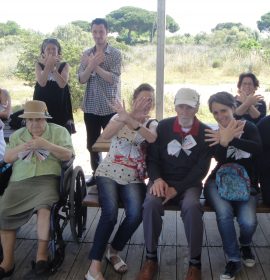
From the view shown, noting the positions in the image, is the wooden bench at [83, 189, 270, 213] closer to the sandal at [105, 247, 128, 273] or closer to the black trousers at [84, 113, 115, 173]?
the sandal at [105, 247, 128, 273]

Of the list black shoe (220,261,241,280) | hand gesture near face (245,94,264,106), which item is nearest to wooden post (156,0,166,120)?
hand gesture near face (245,94,264,106)

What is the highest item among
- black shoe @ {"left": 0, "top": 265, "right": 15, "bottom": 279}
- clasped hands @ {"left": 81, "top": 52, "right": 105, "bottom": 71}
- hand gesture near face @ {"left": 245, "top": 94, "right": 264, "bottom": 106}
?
clasped hands @ {"left": 81, "top": 52, "right": 105, "bottom": 71}

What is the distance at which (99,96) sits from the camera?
3787 mm

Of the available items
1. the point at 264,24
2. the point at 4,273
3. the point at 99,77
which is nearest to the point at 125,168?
the point at 4,273

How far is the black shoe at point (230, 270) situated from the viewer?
8.38 ft

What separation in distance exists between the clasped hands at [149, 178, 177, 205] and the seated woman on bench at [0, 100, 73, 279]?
0.65m

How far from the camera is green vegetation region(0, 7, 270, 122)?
8.06 m

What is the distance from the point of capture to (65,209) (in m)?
2.90

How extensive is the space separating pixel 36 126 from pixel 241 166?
1.45 m

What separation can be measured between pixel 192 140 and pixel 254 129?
44 centimetres

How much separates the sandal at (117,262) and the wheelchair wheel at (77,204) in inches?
11.6

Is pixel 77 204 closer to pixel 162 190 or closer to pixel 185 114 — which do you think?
pixel 162 190

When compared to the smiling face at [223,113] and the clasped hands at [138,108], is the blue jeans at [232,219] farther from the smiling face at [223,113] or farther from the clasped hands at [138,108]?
the clasped hands at [138,108]

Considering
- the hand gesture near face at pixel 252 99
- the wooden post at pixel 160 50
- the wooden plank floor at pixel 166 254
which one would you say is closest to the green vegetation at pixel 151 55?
the wooden post at pixel 160 50
